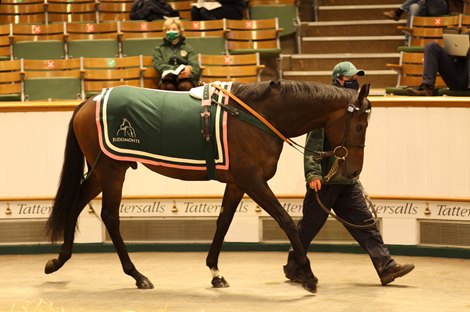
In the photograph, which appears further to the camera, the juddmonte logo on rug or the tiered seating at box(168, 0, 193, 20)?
the tiered seating at box(168, 0, 193, 20)

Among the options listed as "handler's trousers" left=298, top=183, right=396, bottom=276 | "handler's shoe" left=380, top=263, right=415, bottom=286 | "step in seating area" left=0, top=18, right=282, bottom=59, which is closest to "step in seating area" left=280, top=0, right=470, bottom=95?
"step in seating area" left=0, top=18, right=282, bottom=59

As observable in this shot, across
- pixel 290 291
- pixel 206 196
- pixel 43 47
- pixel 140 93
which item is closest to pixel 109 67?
pixel 43 47

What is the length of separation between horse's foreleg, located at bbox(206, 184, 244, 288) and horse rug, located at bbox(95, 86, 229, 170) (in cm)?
38

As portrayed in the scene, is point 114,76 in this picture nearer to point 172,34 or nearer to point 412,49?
point 172,34

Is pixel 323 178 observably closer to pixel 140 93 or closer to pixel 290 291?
pixel 290 291

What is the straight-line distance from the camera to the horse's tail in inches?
328

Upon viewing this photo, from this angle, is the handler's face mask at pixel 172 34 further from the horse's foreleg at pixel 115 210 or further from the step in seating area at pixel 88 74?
the horse's foreleg at pixel 115 210

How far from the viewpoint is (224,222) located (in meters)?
8.18

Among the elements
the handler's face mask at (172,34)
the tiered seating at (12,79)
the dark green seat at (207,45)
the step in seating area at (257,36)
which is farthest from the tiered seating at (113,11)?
the handler's face mask at (172,34)

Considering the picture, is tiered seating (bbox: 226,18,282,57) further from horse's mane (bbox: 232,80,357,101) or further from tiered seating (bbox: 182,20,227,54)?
horse's mane (bbox: 232,80,357,101)

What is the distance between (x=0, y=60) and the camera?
512 inches

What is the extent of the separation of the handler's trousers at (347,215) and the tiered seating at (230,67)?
3799 mm

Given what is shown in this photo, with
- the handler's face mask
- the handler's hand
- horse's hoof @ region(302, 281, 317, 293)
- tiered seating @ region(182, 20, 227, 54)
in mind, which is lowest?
horse's hoof @ region(302, 281, 317, 293)

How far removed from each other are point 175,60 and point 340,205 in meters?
3.65
